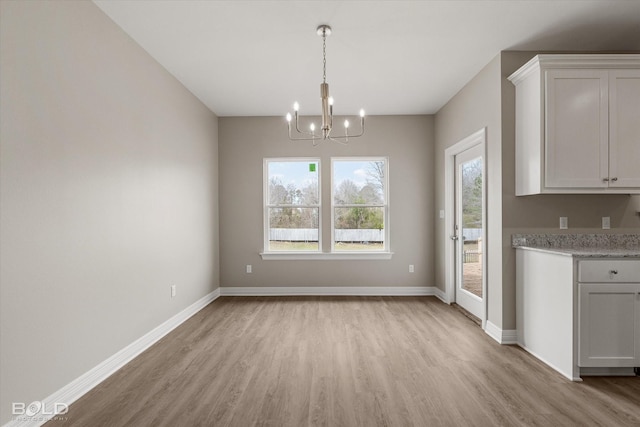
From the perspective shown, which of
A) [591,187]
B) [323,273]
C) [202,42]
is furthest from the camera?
[323,273]

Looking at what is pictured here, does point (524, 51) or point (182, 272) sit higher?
point (524, 51)

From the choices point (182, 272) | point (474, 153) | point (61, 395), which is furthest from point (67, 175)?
point (474, 153)

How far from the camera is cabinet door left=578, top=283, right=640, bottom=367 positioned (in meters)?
2.60

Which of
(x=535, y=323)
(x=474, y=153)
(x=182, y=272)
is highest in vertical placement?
(x=474, y=153)

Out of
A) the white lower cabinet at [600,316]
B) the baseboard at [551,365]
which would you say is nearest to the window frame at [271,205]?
the baseboard at [551,365]

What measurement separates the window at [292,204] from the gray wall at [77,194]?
185cm

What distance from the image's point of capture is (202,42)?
3.18 meters

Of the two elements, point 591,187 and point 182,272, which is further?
point 182,272

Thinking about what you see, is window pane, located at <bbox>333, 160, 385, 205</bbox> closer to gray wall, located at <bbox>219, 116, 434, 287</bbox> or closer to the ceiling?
gray wall, located at <bbox>219, 116, 434, 287</bbox>

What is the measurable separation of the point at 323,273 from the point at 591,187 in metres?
3.53

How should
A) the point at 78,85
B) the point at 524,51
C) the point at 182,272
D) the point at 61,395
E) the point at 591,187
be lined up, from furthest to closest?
the point at 182,272, the point at 524,51, the point at 591,187, the point at 78,85, the point at 61,395

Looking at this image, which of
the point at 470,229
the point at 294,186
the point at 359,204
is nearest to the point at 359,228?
the point at 359,204

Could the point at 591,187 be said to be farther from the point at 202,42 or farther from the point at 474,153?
the point at 202,42

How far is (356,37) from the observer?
122 inches
